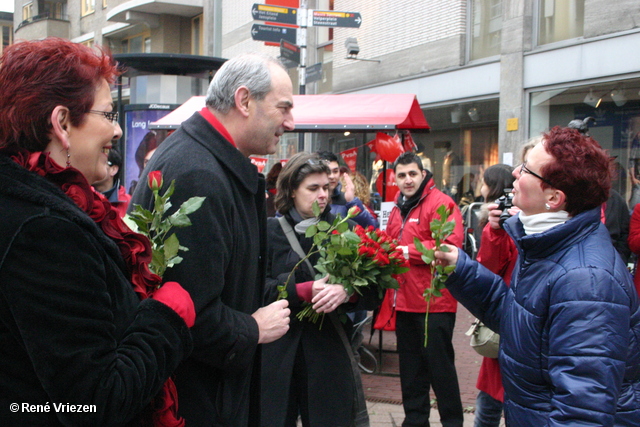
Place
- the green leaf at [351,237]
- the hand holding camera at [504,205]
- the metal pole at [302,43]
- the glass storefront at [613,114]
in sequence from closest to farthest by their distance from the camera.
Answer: the green leaf at [351,237]
the hand holding camera at [504,205]
the glass storefront at [613,114]
the metal pole at [302,43]

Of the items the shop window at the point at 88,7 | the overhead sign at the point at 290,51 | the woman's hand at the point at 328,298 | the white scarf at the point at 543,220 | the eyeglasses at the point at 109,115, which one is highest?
the shop window at the point at 88,7

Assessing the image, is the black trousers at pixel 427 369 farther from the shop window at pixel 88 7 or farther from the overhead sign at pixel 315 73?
the shop window at pixel 88 7

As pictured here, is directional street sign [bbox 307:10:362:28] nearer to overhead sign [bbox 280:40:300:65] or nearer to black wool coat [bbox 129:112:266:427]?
overhead sign [bbox 280:40:300:65]

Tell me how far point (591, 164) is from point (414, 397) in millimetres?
2920

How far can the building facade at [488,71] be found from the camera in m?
Answer: 9.45

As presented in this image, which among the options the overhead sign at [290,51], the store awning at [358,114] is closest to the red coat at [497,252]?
the store awning at [358,114]

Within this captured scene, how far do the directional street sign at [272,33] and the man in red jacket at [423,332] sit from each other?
5722 mm

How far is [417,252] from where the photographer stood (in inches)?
187

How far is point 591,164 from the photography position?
2312 mm

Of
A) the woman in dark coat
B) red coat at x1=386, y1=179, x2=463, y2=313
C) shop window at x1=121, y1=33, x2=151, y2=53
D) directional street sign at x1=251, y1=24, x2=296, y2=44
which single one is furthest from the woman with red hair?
shop window at x1=121, y1=33, x2=151, y2=53

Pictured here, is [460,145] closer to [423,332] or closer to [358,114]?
[358,114]

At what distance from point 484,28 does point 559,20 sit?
1.86 metres

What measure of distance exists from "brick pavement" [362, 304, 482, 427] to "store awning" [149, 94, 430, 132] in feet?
8.99

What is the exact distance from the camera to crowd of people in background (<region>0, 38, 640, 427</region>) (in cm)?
141
